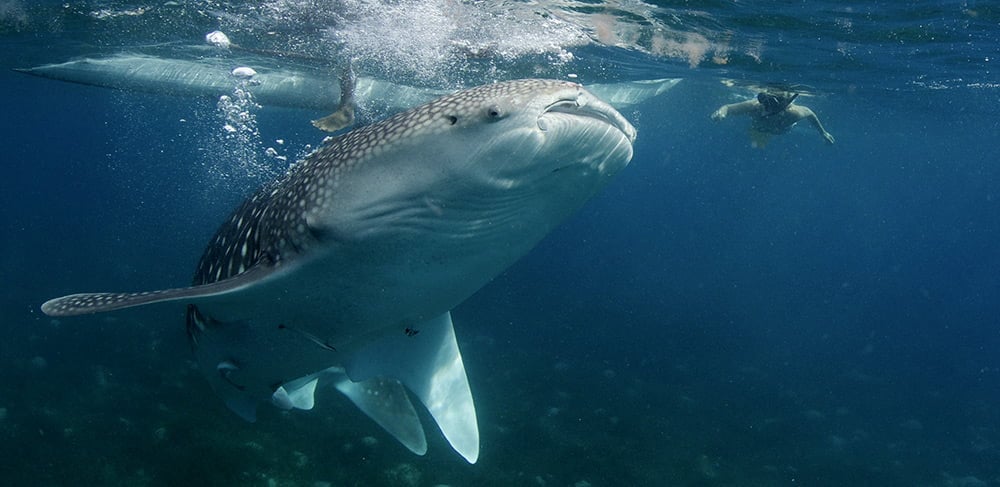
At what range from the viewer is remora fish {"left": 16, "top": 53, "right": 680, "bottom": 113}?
18.2 meters

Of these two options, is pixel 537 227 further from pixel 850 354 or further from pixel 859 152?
pixel 859 152

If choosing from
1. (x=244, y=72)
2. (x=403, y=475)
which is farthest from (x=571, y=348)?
(x=244, y=72)

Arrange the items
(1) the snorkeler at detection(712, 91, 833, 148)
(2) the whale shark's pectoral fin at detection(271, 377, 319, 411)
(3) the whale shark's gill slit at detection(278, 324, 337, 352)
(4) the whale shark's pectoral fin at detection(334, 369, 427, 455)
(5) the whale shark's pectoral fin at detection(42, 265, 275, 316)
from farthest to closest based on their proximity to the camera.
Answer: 1. (1) the snorkeler at detection(712, 91, 833, 148)
2. (4) the whale shark's pectoral fin at detection(334, 369, 427, 455)
3. (2) the whale shark's pectoral fin at detection(271, 377, 319, 411)
4. (3) the whale shark's gill slit at detection(278, 324, 337, 352)
5. (5) the whale shark's pectoral fin at detection(42, 265, 275, 316)

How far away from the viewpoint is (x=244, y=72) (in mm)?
19375

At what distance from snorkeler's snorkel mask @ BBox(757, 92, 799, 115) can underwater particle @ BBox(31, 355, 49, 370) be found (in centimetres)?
1664

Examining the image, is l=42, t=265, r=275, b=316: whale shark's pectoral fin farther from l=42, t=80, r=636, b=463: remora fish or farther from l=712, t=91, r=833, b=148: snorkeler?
l=712, t=91, r=833, b=148: snorkeler

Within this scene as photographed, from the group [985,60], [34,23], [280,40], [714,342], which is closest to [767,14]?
[985,60]

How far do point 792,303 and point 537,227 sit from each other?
31238 mm

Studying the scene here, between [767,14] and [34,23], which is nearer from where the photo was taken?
[767,14]

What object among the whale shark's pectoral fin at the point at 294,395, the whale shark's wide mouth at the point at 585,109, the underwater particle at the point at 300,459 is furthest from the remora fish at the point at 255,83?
the whale shark's wide mouth at the point at 585,109

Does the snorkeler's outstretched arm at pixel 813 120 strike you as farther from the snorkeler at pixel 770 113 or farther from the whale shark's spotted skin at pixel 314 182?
the whale shark's spotted skin at pixel 314 182

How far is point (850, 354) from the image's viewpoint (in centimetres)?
1986

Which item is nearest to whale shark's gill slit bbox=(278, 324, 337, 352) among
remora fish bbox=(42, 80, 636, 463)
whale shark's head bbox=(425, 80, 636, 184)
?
remora fish bbox=(42, 80, 636, 463)

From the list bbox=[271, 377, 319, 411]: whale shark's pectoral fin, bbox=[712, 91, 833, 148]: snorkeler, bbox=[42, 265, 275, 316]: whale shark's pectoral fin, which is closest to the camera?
bbox=[42, 265, 275, 316]: whale shark's pectoral fin
